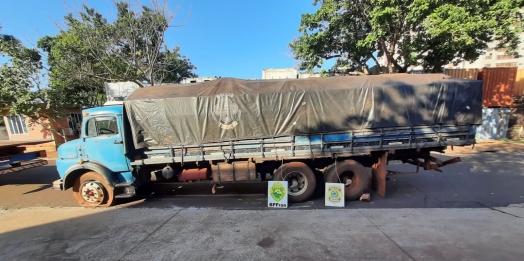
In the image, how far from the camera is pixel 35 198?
632cm

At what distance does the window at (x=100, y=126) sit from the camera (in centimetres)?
525

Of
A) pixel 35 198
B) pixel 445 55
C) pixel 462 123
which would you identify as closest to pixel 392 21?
pixel 445 55

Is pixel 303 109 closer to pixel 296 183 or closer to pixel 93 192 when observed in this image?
pixel 296 183

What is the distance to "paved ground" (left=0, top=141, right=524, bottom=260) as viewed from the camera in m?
3.26

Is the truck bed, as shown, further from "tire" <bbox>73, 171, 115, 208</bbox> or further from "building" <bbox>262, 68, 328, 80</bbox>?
"building" <bbox>262, 68, 328, 80</bbox>

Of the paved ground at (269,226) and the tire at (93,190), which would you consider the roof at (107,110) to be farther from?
the paved ground at (269,226)

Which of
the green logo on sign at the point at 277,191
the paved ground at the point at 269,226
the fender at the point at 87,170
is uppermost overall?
the fender at the point at 87,170

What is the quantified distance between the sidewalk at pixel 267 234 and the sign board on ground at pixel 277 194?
357 millimetres

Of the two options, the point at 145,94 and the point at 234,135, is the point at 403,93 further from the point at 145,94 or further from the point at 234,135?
the point at 145,94

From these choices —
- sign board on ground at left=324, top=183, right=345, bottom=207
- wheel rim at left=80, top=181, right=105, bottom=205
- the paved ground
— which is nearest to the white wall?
the paved ground

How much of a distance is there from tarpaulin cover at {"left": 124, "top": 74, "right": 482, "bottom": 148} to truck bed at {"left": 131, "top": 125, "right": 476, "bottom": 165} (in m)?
0.15

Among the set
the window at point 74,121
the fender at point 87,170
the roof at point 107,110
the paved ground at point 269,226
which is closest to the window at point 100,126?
the roof at point 107,110

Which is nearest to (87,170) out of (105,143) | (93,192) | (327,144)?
(93,192)

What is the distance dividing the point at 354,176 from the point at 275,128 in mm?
2203
